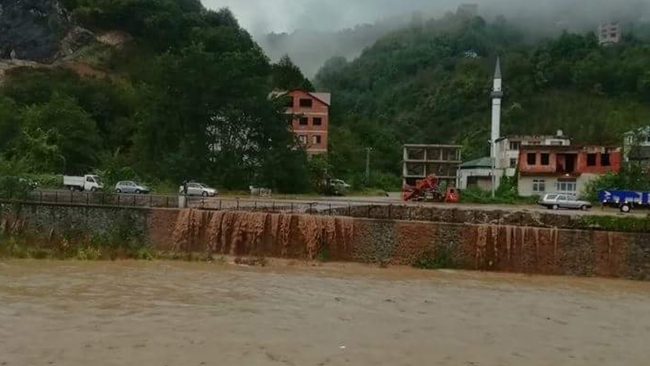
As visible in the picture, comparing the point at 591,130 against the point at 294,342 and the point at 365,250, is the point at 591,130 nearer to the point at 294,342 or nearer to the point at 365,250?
the point at 365,250

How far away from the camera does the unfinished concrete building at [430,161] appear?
70562mm

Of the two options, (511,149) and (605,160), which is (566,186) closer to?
(605,160)

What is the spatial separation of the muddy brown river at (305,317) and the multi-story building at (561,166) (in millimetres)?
36101

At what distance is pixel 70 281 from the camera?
22.6 m

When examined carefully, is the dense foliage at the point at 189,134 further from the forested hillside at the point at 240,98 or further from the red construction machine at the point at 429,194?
the red construction machine at the point at 429,194

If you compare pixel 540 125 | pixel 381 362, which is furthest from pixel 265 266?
pixel 540 125

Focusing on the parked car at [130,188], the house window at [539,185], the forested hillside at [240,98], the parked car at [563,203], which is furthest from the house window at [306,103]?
the parked car at [563,203]

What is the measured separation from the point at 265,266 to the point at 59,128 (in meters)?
44.4

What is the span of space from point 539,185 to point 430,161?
12045 mm

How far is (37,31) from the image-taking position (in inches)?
4587

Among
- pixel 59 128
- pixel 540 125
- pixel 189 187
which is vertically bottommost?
pixel 189 187

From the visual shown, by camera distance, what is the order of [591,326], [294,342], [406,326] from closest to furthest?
[294,342] < [406,326] < [591,326]

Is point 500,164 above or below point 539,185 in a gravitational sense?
above

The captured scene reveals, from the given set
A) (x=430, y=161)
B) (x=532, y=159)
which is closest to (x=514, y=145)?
(x=430, y=161)
